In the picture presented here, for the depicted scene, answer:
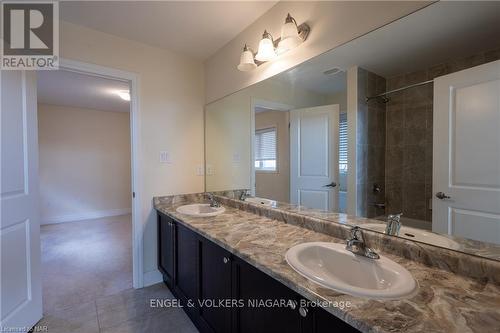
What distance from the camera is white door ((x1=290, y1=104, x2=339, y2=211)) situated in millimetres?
1473

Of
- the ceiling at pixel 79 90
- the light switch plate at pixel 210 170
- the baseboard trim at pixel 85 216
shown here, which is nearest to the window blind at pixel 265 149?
the light switch plate at pixel 210 170

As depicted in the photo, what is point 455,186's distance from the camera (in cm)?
99

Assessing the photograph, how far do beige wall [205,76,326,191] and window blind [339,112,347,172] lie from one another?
42 centimetres

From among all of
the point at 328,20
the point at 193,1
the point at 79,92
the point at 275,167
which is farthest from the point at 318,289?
the point at 79,92

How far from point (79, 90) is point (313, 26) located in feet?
12.6

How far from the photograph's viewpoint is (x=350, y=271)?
107cm

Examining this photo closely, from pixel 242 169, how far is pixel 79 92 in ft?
10.9

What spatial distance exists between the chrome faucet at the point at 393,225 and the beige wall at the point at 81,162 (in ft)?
18.5

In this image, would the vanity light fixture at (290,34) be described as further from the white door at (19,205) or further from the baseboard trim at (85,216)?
the baseboard trim at (85,216)

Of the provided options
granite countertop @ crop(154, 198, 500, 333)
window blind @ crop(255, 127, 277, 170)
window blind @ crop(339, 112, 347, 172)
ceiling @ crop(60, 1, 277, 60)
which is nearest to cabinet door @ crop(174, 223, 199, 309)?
granite countertop @ crop(154, 198, 500, 333)

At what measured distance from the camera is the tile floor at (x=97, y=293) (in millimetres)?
1748

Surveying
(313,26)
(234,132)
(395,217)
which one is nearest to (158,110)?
(234,132)

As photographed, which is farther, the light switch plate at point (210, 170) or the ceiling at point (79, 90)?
the ceiling at point (79, 90)

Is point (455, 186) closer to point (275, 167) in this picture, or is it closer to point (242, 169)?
point (275, 167)
